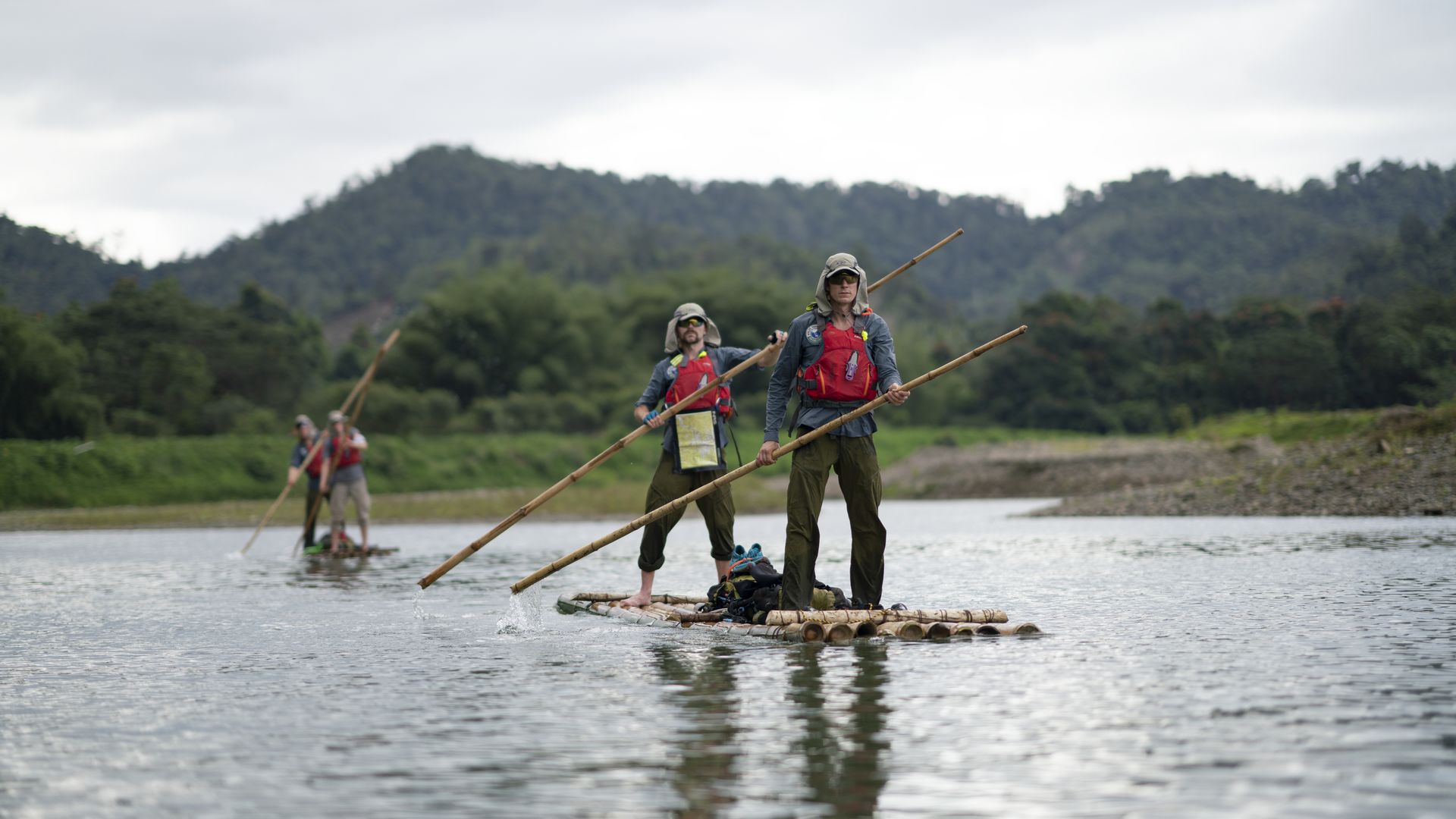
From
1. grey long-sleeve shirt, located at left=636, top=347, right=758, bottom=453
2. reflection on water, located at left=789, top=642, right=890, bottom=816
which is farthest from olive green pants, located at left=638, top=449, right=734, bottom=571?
reflection on water, located at left=789, top=642, right=890, bottom=816

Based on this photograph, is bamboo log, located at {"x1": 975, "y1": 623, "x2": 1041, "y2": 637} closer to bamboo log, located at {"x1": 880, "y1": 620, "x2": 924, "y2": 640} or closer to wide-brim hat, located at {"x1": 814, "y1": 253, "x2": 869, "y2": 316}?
bamboo log, located at {"x1": 880, "y1": 620, "x2": 924, "y2": 640}

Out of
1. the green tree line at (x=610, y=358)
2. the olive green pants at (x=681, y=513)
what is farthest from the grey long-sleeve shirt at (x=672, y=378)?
the green tree line at (x=610, y=358)

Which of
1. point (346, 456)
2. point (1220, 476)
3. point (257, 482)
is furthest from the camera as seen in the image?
point (257, 482)

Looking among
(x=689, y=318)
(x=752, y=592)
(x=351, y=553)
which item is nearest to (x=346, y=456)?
(x=351, y=553)

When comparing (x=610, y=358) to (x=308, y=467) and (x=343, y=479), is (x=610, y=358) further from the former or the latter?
(x=343, y=479)

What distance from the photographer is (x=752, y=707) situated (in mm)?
7590

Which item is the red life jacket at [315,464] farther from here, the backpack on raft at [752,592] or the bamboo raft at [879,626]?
the bamboo raft at [879,626]

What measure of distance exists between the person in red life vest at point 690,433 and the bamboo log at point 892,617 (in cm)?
167

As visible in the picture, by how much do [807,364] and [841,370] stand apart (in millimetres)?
261

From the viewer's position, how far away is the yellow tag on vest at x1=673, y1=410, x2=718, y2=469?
1202cm

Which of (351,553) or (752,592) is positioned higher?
(752,592)

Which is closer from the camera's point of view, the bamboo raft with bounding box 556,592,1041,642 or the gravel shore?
the bamboo raft with bounding box 556,592,1041,642

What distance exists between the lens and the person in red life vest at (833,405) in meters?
10.6

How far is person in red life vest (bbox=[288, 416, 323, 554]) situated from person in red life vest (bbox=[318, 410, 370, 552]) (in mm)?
657
